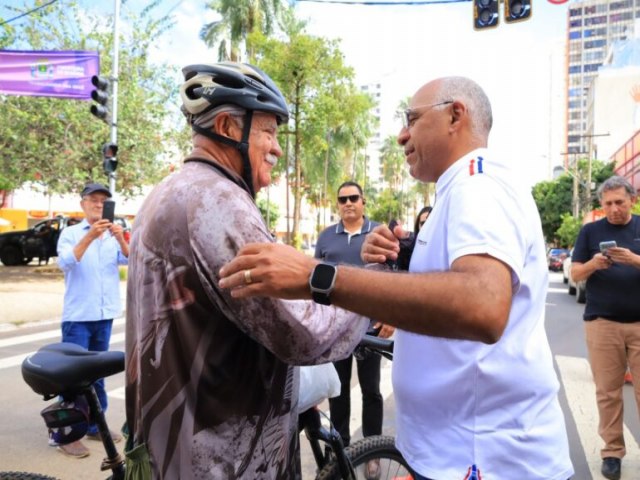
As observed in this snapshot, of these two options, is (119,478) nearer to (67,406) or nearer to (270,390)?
(67,406)

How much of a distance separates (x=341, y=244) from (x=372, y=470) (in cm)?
233

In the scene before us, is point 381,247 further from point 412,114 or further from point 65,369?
point 65,369

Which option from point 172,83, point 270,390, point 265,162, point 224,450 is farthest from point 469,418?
point 172,83

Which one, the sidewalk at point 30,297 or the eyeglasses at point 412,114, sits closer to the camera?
the eyeglasses at point 412,114

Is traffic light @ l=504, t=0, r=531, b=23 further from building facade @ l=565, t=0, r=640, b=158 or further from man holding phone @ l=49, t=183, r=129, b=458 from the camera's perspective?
building facade @ l=565, t=0, r=640, b=158

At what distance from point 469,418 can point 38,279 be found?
18.7 m

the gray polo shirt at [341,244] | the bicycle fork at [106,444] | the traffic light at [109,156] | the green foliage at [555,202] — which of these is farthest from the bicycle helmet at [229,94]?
the green foliage at [555,202]

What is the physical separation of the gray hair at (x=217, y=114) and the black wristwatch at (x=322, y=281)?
713mm

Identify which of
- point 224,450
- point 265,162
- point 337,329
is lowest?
point 224,450

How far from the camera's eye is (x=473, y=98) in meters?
1.61

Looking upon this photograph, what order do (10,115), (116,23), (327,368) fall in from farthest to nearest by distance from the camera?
(10,115)
(116,23)
(327,368)

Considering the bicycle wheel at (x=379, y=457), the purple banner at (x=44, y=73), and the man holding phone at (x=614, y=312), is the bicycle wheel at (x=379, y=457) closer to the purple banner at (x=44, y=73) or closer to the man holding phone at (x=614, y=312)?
the man holding phone at (x=614, y=312)

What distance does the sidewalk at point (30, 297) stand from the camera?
10.7m

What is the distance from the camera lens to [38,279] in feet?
57.5
